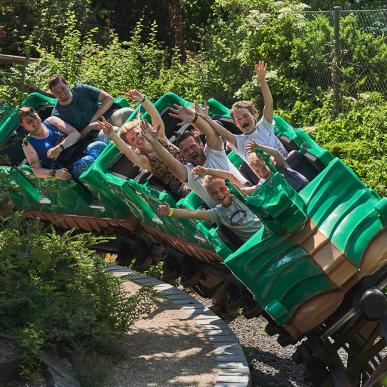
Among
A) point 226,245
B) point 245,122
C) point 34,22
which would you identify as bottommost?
point 34,22

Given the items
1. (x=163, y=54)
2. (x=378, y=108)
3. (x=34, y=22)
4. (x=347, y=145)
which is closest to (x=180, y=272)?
(x=347, y=145)

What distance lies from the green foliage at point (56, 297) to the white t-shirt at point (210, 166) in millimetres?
826

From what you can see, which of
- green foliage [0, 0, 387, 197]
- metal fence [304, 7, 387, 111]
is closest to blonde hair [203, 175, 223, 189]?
green foliage [0, 0, 387, 197]

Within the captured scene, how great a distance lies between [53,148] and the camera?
349 inches

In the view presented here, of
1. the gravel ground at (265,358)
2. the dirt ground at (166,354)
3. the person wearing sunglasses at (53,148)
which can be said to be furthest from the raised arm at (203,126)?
the person wearing sunglasses at (53,148)

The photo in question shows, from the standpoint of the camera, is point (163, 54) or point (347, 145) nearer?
point (347, 145)

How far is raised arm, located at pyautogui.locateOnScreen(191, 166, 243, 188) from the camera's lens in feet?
21.3

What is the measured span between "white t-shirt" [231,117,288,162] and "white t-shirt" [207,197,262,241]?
101cm

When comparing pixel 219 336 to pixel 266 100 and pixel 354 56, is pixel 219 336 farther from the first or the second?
pixel 354 56

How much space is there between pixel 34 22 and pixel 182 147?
1042cm

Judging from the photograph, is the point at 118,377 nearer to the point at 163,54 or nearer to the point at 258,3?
the point at 258,3

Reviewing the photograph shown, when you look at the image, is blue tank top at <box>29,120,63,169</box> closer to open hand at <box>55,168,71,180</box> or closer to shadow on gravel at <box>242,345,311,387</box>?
open hand at <box>55,168,71,180</box>

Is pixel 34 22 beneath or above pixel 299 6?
beneath

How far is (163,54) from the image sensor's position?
15258 millimetres
